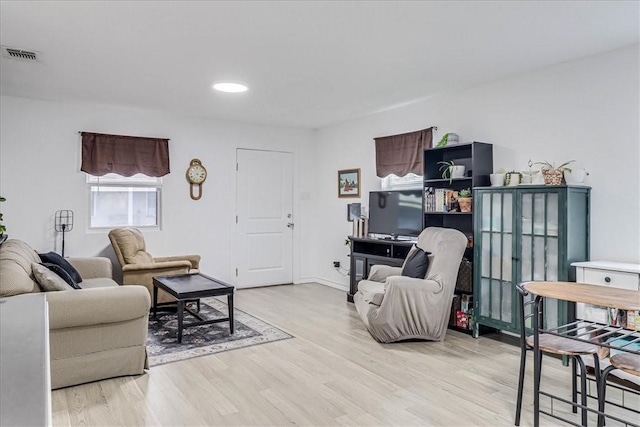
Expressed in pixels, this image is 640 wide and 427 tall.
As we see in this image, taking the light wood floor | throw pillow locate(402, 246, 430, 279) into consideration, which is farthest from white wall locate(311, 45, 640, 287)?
the light wood floor

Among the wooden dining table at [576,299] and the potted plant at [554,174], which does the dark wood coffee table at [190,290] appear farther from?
the potted plant at [554,174]

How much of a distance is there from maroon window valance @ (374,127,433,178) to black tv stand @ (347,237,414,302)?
2.74 ft

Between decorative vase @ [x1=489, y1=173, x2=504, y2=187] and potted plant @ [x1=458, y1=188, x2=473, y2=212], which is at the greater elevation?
decorative vase @ [x1=489, y1=173, x2=504, y2=187]

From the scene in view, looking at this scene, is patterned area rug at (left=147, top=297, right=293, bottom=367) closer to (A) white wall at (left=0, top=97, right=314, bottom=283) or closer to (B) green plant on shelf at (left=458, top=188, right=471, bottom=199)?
(A) white wall at (left=0, top=97, right=314, bottom=283)

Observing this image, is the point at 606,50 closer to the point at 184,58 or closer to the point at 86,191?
the point at 184,58

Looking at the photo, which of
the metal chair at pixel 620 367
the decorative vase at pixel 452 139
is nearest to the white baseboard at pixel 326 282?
the decorative vase at pixel 452 139

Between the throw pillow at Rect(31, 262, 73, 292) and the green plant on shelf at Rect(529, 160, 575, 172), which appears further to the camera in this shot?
the green plant on shelf at Rect(529, 160, 575, 172)

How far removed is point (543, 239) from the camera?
11.7ft

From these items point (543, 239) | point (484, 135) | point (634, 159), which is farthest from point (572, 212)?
point (484, 135)

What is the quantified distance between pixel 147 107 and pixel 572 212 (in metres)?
4.64

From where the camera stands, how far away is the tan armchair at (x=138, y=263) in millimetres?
4789

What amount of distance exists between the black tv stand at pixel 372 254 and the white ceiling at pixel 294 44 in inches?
63.5

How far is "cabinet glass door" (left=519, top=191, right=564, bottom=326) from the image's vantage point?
3467 mm

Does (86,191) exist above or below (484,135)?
below
